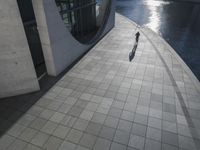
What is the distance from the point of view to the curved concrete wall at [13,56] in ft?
21.0

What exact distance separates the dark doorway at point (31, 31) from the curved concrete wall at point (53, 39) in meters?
1.06

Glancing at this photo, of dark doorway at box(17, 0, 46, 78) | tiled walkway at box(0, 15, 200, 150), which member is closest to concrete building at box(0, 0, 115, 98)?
dark doorway at box(17, 0, 46, 78)

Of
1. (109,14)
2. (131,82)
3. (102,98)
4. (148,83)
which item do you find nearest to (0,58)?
(102,98)

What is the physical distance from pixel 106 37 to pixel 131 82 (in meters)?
7.85

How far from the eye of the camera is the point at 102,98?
310 inches

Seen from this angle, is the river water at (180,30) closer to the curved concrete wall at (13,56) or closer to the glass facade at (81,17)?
the glass facade at (81,17)

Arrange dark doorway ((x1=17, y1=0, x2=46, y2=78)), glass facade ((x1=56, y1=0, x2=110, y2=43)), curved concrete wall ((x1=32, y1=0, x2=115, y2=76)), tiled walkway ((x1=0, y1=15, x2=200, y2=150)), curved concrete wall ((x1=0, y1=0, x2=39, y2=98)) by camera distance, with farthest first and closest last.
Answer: glass facade ((x1=56, y1=0, x2=110, y2=43)) < dark doorway ((x1=17, y1=0, x2=46, y2=78)) < curved concrete wall ((x1=32, y1=0, x2=115, y2=76)) < curved concrete wall ((x1=0, y1=0, x2=39, y2=98)) < tiled walkway ((x1=0, y1=15, x2=200, y2=150))

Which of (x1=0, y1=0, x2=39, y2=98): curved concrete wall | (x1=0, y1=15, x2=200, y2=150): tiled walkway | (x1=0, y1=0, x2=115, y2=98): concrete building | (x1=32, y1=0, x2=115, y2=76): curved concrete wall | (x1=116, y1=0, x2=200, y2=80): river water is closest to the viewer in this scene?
(x1=0, y1=15, x2=200, y2=150): tiled walkway

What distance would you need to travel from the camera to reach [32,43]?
32.2 ft

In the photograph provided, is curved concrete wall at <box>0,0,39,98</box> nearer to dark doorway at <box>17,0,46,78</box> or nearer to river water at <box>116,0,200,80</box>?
dark doorway at <box>17,0,46,78</box>

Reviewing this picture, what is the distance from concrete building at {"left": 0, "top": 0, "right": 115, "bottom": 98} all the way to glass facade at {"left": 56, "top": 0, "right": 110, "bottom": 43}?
75 mm

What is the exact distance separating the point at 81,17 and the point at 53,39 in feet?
20.3

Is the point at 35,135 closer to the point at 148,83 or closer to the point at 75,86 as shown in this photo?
the point at 75,86

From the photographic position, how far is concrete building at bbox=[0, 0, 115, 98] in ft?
22.1
